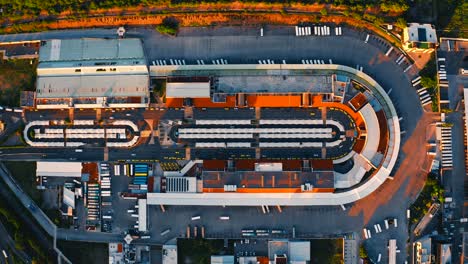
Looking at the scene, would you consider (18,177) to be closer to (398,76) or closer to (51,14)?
(51,14)

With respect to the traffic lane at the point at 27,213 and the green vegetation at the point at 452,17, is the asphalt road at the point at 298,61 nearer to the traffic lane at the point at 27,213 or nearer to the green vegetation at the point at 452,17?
the traffic lane at the point at 27,213

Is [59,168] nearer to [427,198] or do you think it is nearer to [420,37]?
[427,198]

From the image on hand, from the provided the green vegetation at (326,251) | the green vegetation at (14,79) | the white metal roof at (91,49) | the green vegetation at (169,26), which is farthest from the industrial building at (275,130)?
the green vegetation at (14,79)

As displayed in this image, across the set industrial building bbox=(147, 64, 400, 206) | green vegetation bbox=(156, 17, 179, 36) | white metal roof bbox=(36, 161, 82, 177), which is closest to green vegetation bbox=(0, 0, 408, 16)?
green vegetation bbox=(156, 17, 179, 36)

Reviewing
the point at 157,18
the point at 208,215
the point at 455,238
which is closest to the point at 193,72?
the point at 157,18

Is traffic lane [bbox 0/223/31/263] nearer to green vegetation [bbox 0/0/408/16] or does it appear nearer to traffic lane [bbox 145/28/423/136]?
green vegetation [bbox 0/0/408/16]
